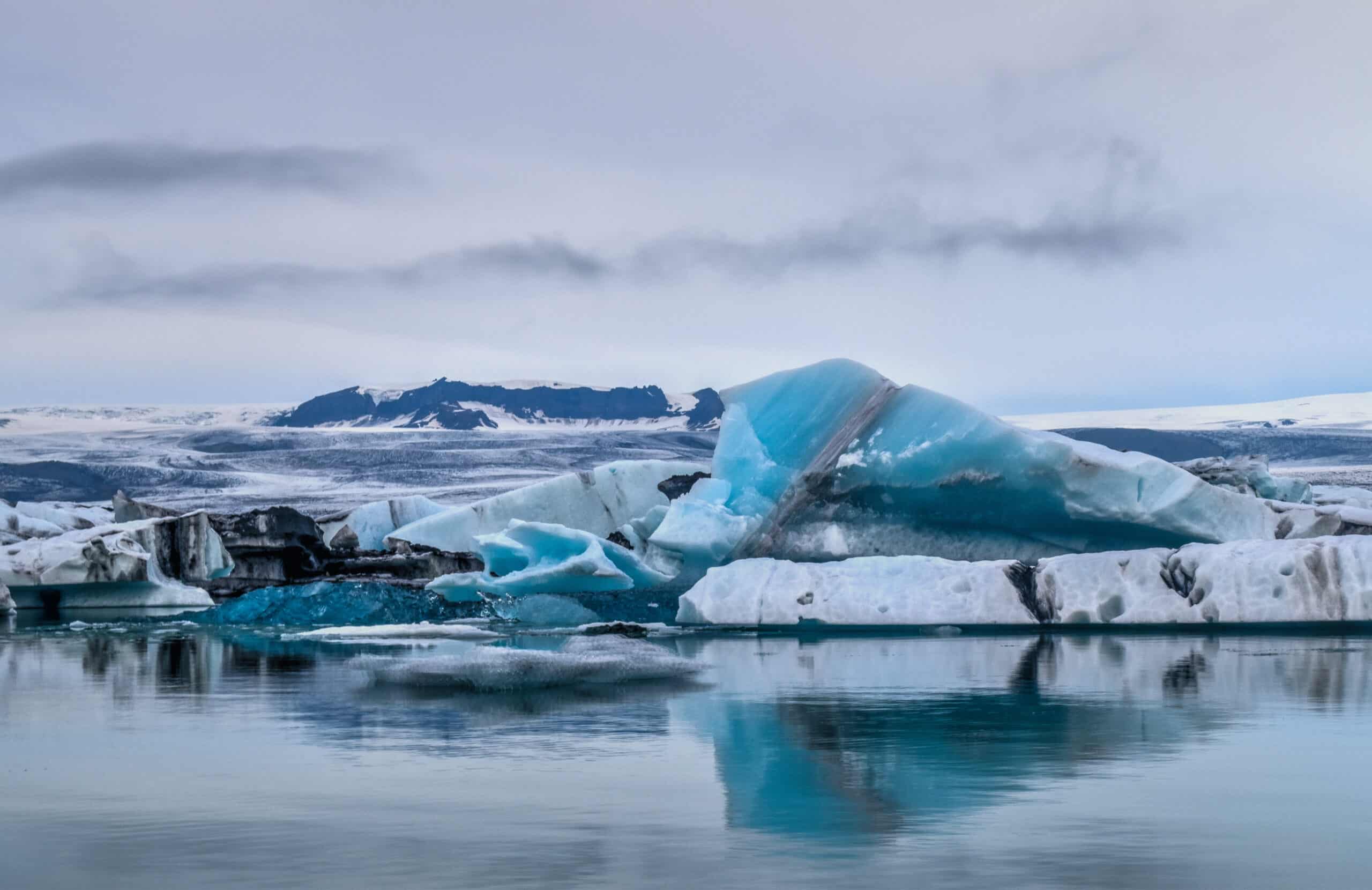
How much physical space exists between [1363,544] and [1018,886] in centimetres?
962

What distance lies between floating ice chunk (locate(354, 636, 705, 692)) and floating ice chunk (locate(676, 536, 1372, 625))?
416 centimetres

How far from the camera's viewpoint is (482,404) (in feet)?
280

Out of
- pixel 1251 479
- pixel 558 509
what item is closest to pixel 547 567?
pixel 558 509

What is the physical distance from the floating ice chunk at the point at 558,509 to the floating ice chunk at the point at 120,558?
277 cm

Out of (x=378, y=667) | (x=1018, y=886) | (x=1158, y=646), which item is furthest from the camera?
(x=1158, y=646)

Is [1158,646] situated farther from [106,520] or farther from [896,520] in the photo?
[106,520]

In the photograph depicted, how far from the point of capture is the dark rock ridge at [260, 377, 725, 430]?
268 feet

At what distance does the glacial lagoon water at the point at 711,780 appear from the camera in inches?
146

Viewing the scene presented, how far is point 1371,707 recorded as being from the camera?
6.77 meters

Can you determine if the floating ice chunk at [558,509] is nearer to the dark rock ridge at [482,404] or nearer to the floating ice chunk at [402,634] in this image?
the floating ice chunk at [402,634]

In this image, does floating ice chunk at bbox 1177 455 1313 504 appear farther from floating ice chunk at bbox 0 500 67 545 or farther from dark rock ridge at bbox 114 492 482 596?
floating ice chunk at bbox 0 500 67 545

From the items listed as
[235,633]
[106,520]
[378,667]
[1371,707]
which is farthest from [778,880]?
[106,520]

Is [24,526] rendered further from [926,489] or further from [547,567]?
[926,489]

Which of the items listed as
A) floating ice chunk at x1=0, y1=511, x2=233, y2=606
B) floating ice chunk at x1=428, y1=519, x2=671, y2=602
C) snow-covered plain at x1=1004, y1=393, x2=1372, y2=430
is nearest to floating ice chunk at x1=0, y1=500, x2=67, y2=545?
floating ice chunk at x1=0, y1=511, x2=233, y2=606
